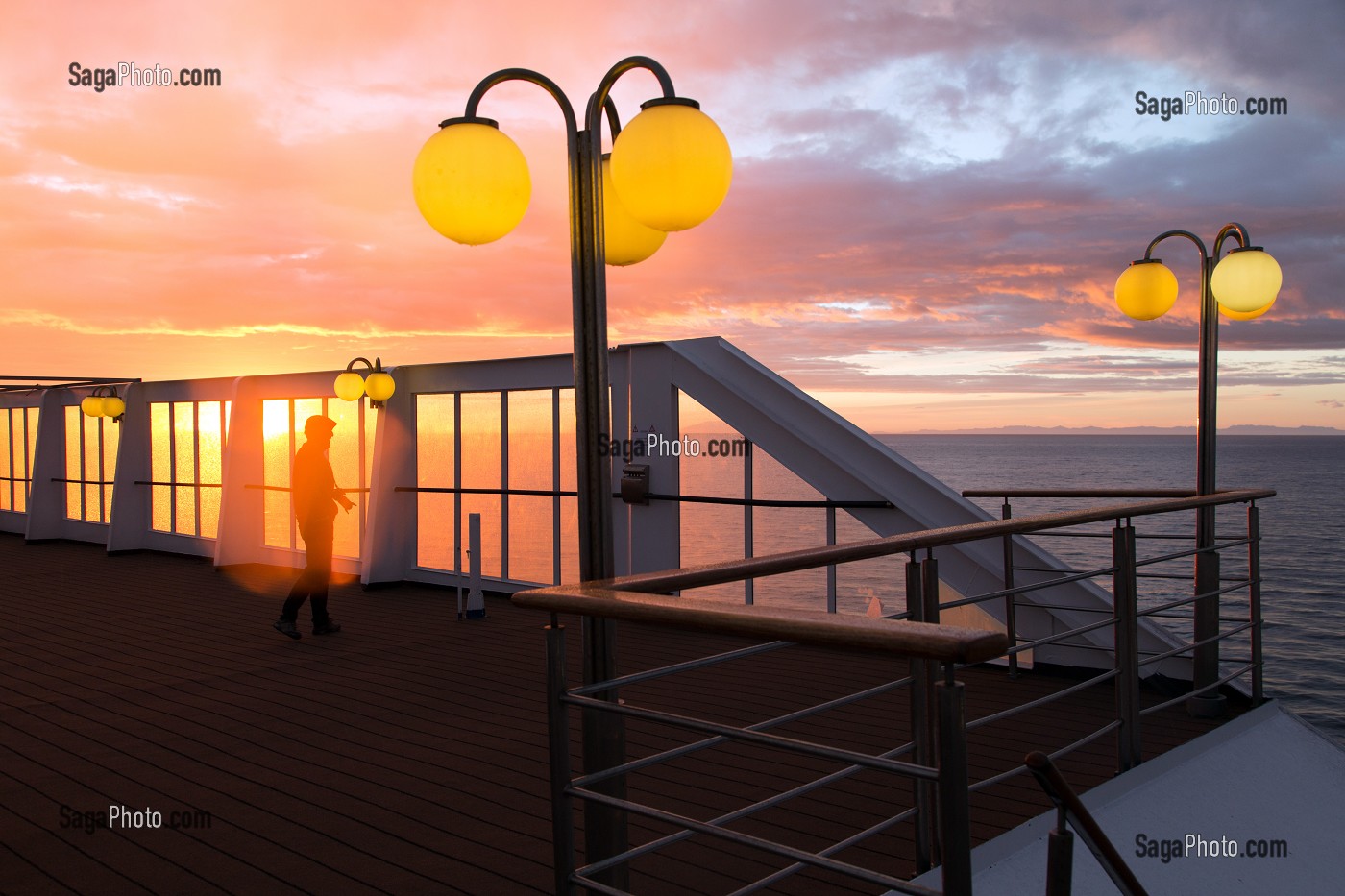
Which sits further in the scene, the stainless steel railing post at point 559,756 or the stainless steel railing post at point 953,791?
the stainless steel railing post at point 559,756

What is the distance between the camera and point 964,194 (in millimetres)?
27016

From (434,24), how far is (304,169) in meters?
5.78

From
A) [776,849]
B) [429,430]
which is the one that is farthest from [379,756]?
[429,430]

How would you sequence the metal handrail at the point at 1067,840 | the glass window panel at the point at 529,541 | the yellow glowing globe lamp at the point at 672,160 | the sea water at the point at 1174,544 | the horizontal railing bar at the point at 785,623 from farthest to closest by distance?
1. the glass window panel at the point at 529,541
2. the sea water at the point at 1174,544
3. the yellow glowing globe lamp at the point at 672,160
4. the metal handrail at the point at 1067,840
5. the horizontal railing bar at the point at 785,623

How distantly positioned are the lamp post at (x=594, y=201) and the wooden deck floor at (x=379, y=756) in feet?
4.89

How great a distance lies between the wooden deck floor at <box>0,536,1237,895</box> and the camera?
410 centimetres

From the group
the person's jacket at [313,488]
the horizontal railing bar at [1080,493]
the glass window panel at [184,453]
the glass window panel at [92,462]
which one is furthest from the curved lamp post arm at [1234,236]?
the glass window panel at [92,462]

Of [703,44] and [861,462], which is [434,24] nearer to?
[703,44]

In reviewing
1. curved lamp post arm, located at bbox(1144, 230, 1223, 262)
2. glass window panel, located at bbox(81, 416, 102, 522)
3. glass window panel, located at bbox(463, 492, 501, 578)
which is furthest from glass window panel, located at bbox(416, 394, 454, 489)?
glass window panel, located at bbox(463, 492, 501, 578)

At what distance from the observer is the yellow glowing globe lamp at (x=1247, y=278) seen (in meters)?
5.85

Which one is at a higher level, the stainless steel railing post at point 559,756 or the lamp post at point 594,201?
the lamp post at point 594,201

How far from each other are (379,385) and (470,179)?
9161 mm

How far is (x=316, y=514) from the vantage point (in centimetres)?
936
